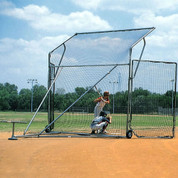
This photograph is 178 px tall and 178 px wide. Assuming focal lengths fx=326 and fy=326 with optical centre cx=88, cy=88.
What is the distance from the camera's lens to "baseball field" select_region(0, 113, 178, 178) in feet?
17.9

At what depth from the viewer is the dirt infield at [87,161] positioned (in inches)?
215

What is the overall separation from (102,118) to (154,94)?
6.92ft

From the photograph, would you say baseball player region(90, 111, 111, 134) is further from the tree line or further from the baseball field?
the baseball field

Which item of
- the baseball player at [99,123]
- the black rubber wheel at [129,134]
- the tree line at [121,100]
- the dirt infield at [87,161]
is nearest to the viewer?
the dirt infield at [87,161]

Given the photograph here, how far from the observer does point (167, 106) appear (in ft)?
42.4

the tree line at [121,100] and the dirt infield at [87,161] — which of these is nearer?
the dirt infield at [87,161]

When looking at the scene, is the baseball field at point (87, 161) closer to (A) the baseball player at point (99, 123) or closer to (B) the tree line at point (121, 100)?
(A) the baseball player at point (99, 123)

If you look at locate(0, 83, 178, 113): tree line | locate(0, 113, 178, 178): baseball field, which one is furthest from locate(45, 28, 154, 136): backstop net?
locate(0, 113, 178, 178): baseball field

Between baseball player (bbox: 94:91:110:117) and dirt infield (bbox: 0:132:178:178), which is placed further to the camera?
baseball player (bbox: 94:91:110:117)

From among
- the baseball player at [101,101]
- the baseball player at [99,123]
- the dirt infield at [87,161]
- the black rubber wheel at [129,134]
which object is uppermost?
the baseball player at [101,101]

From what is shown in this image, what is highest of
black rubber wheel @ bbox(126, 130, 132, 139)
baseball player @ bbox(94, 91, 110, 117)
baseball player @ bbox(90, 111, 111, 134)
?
baseball player @ bbox(94, 91, 110, 117)

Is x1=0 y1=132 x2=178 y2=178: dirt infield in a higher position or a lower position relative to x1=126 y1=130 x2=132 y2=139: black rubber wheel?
lower

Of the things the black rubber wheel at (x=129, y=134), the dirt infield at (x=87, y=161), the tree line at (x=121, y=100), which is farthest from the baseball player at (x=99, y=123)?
the dirt infield at (x=87, y=161)

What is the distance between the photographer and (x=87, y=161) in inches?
253
